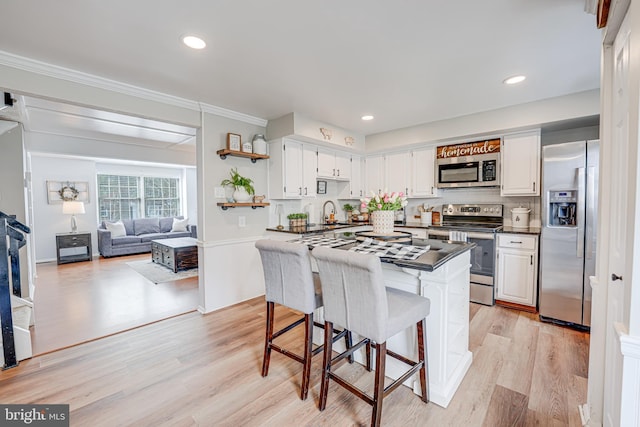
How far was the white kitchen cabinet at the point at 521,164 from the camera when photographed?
11.0 feet

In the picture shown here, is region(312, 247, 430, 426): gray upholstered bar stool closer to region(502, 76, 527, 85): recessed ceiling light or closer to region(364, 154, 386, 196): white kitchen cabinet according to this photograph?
region(502, 76, 527, 85): recessed ceiling light

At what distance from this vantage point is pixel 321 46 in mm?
2037

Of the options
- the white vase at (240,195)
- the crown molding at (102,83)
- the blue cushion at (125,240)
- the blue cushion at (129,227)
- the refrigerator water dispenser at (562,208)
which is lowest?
the blue cushion at (125,240)

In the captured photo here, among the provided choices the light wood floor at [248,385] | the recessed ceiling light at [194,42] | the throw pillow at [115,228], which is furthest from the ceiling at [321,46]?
the throw pillow at [115,228]

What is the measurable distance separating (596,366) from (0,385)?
3721 mm

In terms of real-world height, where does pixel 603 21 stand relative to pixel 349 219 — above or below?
above

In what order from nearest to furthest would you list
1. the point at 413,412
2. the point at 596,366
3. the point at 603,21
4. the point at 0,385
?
the point at 603,21 → the point at 596,366 → the point at 413,412 → the point at 0,385

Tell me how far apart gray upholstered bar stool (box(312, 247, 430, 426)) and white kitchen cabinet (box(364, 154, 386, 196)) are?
3136 millimetres

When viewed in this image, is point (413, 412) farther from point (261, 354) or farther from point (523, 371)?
point (261, 354)

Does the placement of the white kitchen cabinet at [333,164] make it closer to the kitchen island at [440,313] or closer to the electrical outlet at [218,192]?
the electrical outlet at [218,192]

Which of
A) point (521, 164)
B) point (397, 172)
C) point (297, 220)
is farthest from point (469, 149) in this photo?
point (297, 220)

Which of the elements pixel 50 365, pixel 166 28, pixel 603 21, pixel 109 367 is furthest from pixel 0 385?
pixel 603 21

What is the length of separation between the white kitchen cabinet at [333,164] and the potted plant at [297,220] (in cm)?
66

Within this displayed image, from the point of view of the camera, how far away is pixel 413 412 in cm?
173
